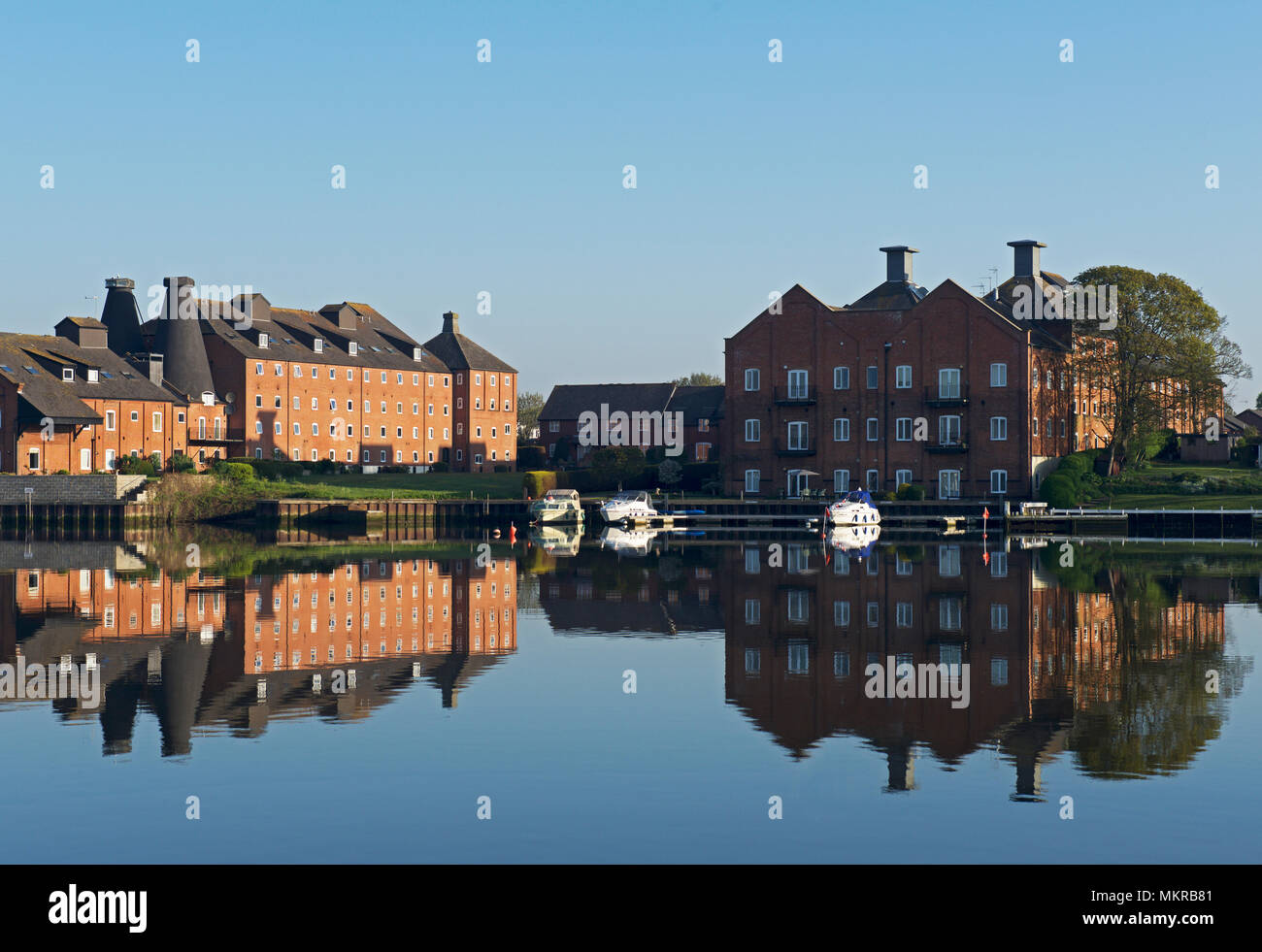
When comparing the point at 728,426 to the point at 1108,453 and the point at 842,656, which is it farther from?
the point at 842,656

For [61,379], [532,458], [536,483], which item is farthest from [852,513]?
[532,458]

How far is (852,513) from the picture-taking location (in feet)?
274


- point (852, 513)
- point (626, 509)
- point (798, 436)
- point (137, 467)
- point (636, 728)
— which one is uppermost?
point (798, 436)

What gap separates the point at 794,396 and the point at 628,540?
25.1 metres

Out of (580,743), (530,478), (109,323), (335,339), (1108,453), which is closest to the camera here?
(580,743)

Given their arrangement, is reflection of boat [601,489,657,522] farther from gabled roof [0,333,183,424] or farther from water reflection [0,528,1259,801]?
gabled roof [0,333,183,424]

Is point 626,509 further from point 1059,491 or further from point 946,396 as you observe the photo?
point 1059,491

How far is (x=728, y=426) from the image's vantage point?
3895 inches

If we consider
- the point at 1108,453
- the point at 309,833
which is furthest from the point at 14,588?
the point at 1108,453

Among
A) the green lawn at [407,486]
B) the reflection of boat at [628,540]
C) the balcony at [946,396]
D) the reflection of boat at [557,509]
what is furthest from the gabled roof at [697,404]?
the reflection of boat at [628,540]

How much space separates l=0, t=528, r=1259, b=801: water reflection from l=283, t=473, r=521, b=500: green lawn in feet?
125
